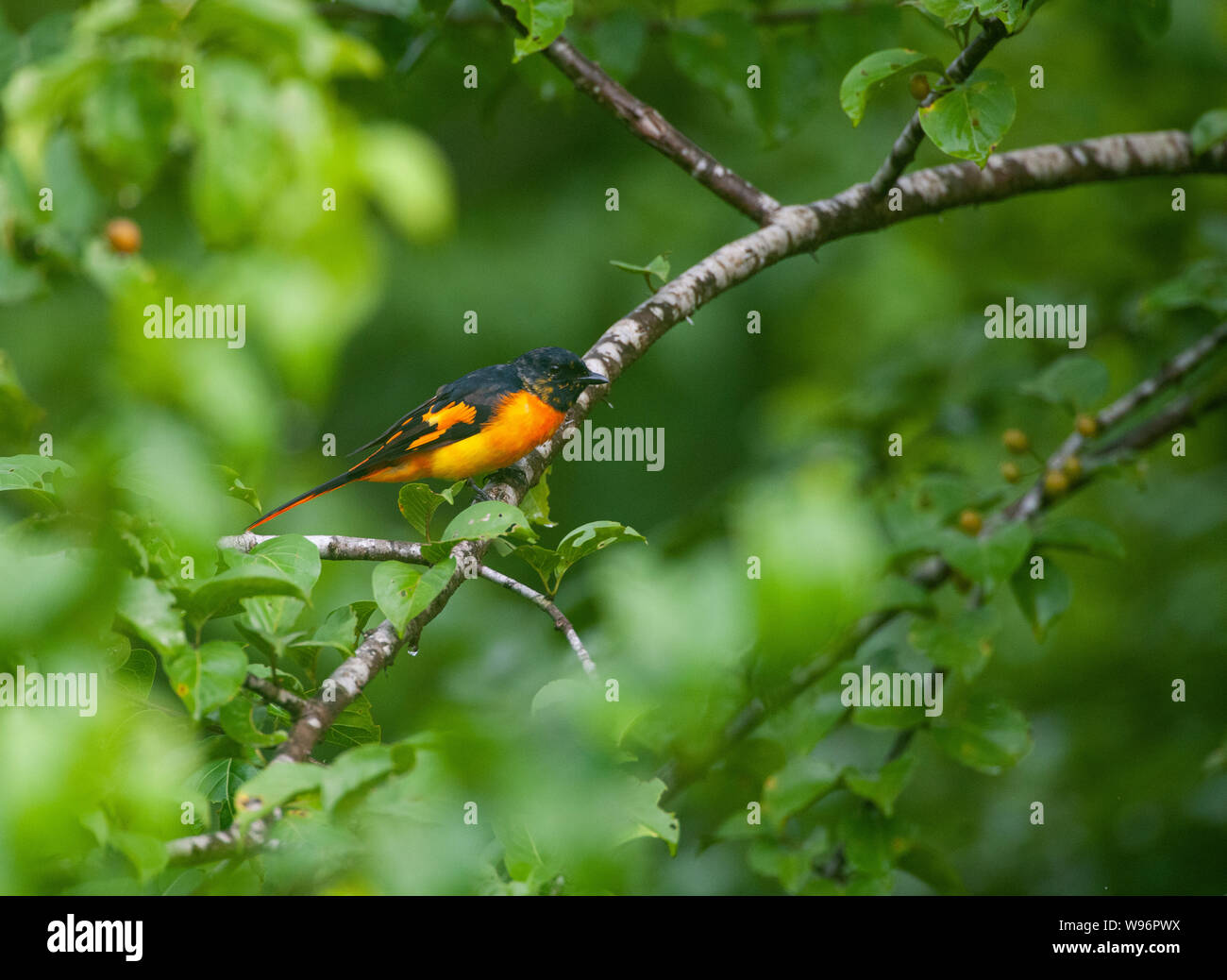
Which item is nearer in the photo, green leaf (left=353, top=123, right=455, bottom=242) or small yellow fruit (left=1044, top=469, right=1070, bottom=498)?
green leaf (left=353, top=123, right=455, bottom=242)

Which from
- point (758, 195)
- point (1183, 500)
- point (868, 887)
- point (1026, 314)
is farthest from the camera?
point (1183, 500)

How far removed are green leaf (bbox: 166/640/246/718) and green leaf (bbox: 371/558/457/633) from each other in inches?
7.7

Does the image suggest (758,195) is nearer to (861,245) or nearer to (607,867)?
(607,867)

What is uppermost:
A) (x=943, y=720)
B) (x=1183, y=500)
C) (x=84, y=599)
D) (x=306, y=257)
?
(x=1183, y=500)

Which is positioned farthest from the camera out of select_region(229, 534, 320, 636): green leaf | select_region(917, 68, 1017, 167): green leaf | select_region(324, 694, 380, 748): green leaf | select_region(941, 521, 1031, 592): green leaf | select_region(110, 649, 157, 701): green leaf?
select_region(941, 521, 1031, 592): green leaf

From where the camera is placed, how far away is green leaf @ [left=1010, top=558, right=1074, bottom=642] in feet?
7.07

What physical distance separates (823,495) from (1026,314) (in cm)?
273

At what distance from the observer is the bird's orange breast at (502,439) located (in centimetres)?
229

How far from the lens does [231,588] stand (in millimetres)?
1165

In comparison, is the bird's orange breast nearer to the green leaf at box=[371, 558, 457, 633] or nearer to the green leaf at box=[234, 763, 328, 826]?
the green leaf at box=[371, 558, 457, 633]

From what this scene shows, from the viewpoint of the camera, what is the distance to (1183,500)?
11.4ft

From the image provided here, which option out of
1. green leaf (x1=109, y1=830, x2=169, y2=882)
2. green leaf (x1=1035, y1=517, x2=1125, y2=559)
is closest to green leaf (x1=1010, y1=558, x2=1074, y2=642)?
green leaf (x1=1035, y1=517, x2=1125, y2=559)

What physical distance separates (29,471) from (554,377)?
1224 mm

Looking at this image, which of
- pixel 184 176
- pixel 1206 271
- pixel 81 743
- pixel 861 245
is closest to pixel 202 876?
pixel 81 743
